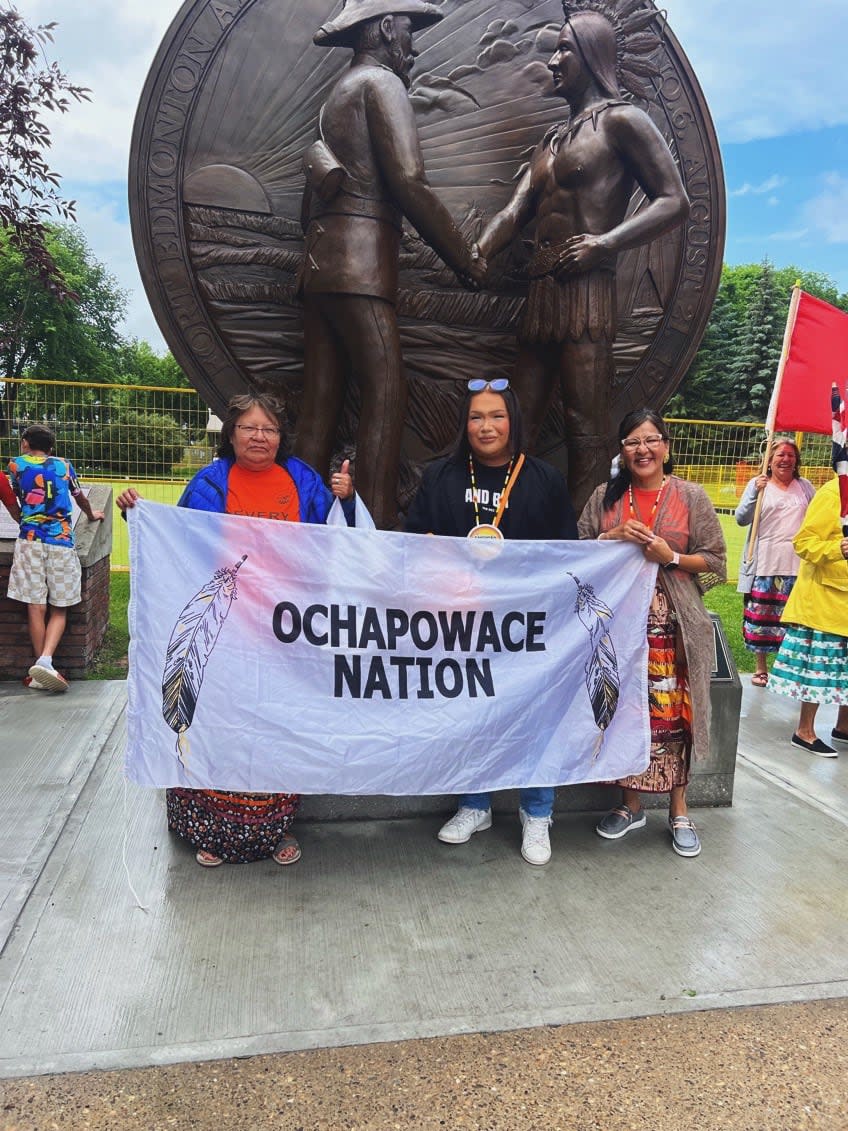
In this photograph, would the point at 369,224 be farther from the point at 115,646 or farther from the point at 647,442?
the point at 115,646

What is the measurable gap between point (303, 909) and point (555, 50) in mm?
3901

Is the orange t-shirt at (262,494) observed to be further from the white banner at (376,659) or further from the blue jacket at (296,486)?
the white banner at (376,659)

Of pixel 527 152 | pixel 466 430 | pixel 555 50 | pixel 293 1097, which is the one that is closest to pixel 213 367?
pixel 466 430

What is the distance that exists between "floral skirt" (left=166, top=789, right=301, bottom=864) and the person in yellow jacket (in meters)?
3.04

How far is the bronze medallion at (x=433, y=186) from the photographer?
11.8 ft

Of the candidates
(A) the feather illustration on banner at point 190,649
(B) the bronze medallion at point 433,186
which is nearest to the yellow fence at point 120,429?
(B) the bronze medallion at point 433,186

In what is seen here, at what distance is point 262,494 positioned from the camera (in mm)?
2732

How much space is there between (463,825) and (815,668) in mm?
2494

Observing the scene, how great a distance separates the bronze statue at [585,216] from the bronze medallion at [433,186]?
0.31 meters

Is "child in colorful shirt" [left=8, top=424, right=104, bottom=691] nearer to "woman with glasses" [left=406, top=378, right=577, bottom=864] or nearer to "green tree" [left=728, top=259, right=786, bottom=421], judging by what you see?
"woman with glasses" [left=406, top=378, right=577, bottom=864]

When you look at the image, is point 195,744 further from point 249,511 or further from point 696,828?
point 696,828

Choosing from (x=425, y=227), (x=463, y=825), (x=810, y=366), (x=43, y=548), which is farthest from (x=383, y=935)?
(x=810, y=366)

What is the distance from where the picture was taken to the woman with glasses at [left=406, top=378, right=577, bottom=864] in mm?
2791

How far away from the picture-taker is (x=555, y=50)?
376cm
